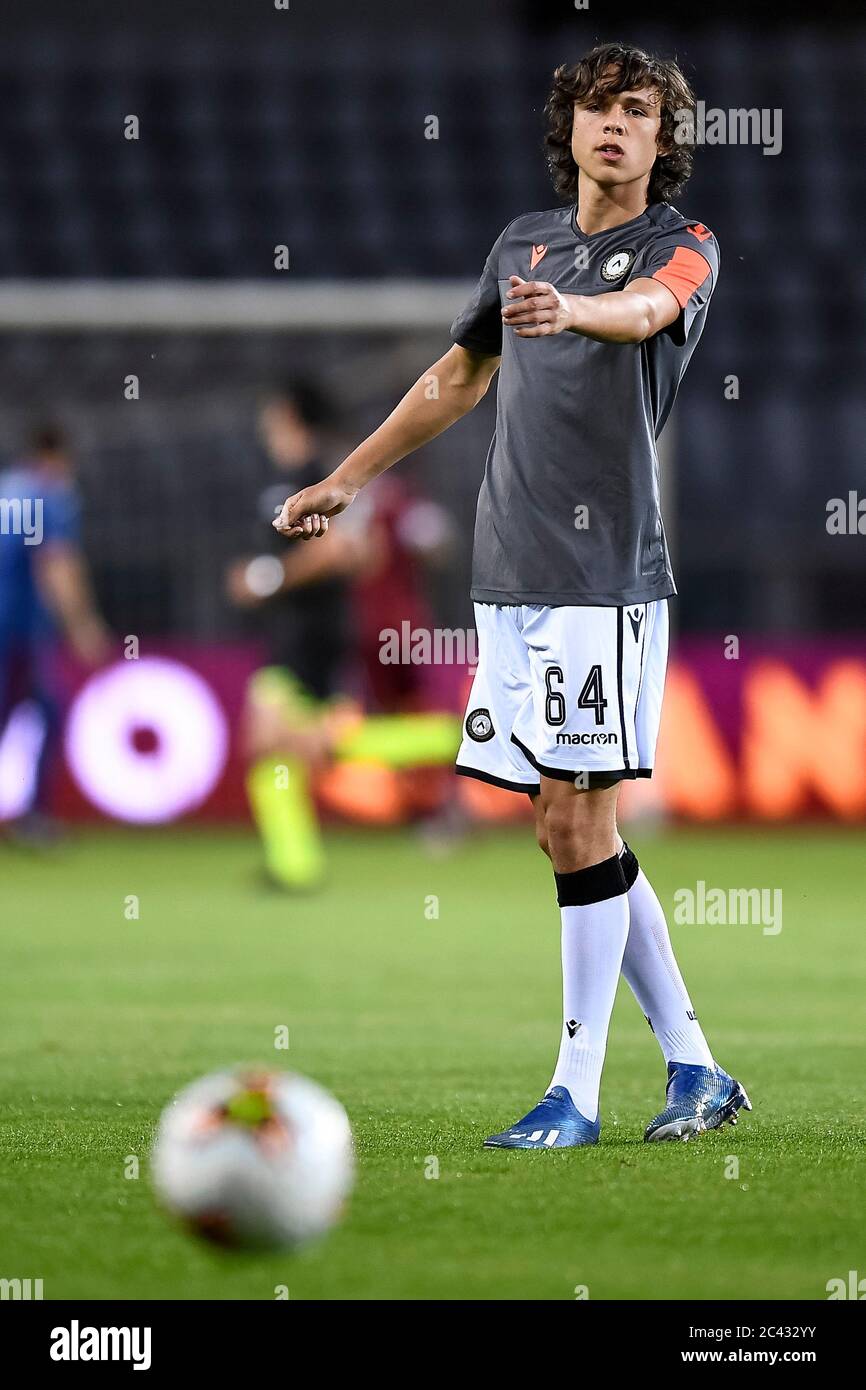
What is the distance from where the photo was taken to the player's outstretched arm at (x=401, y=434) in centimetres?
416

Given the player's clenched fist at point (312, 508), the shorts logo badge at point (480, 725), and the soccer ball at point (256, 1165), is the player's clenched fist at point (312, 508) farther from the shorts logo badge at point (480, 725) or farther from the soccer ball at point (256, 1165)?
the soccer ball at point (256, 1165)

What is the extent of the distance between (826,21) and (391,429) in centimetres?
1531

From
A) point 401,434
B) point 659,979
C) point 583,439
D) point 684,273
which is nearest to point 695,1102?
point 659,979

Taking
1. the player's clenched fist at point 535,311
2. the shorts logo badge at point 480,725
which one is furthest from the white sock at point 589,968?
the player's clenched fist at point 535,311

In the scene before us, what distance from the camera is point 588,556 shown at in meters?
3.96

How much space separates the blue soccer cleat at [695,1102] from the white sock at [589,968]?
0.50ft

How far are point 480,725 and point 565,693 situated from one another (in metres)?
0.24

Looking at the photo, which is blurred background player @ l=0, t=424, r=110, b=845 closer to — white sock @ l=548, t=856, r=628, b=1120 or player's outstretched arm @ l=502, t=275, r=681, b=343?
white sock @ l=548, t=856, r=628, b=1120

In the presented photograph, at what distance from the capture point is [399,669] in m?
11.4

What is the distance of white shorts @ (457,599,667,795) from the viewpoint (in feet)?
12.9
